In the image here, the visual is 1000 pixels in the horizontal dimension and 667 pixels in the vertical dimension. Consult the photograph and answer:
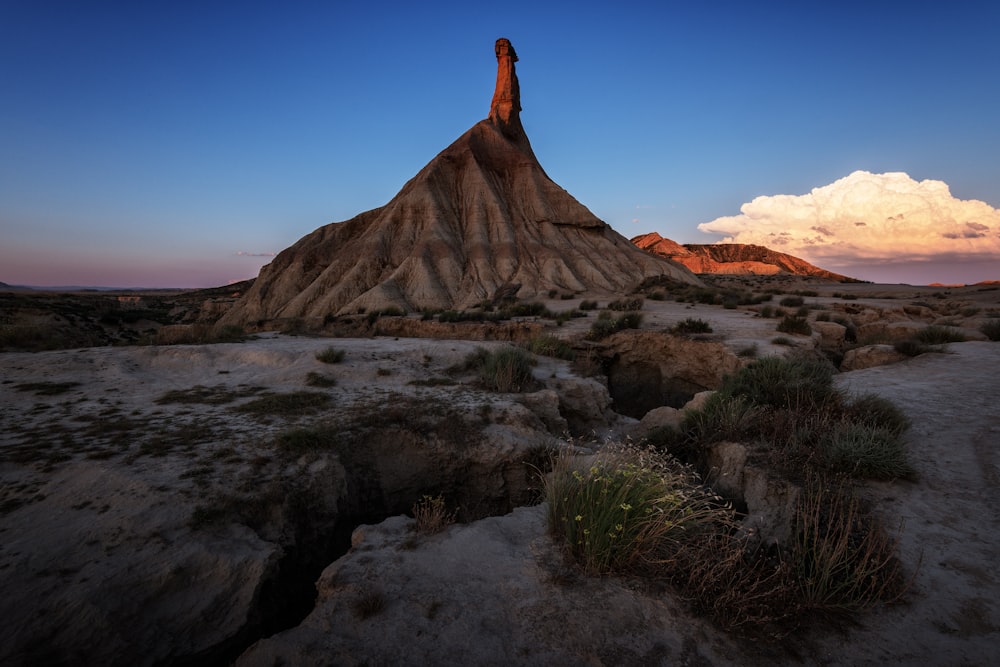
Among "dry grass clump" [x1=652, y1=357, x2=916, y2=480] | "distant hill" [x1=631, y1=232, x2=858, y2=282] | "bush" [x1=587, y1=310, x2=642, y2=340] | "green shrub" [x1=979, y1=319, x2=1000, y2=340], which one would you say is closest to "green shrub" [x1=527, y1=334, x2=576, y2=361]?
"bush" [x1=587, y1=310, x2=642, y2=340]

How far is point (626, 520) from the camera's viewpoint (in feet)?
9.10

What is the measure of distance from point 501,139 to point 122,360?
1494 inches

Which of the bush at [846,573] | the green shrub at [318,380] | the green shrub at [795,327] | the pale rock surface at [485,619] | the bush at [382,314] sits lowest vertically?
the pale rock surface at [485,619]

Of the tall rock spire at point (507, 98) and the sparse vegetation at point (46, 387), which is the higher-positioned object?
the tall rock spire at point (507, 98)

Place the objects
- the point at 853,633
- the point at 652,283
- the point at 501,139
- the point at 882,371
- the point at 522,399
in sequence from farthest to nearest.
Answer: the point at 501,139 < the point at 652,283 < the point at 882,371 < the point at 522,399 < the point at 853,633

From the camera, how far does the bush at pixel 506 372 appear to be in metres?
7.27

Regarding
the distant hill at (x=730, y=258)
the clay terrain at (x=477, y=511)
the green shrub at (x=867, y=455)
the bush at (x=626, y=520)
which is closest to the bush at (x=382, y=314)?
the clay terrain at (x=477, y=511)

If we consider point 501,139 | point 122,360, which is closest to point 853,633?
point 122,360

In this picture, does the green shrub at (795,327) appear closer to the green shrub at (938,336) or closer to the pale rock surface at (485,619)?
the green shrub at (938,336)

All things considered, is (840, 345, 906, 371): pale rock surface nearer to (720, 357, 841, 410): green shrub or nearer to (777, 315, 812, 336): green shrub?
(777, 315, 812, 336): green shrub

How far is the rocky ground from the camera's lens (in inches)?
90.8

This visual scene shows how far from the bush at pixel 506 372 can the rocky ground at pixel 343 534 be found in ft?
1.37

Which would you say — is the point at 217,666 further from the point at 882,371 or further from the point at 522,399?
the point at 882,371

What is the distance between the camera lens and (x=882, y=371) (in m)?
8.01
